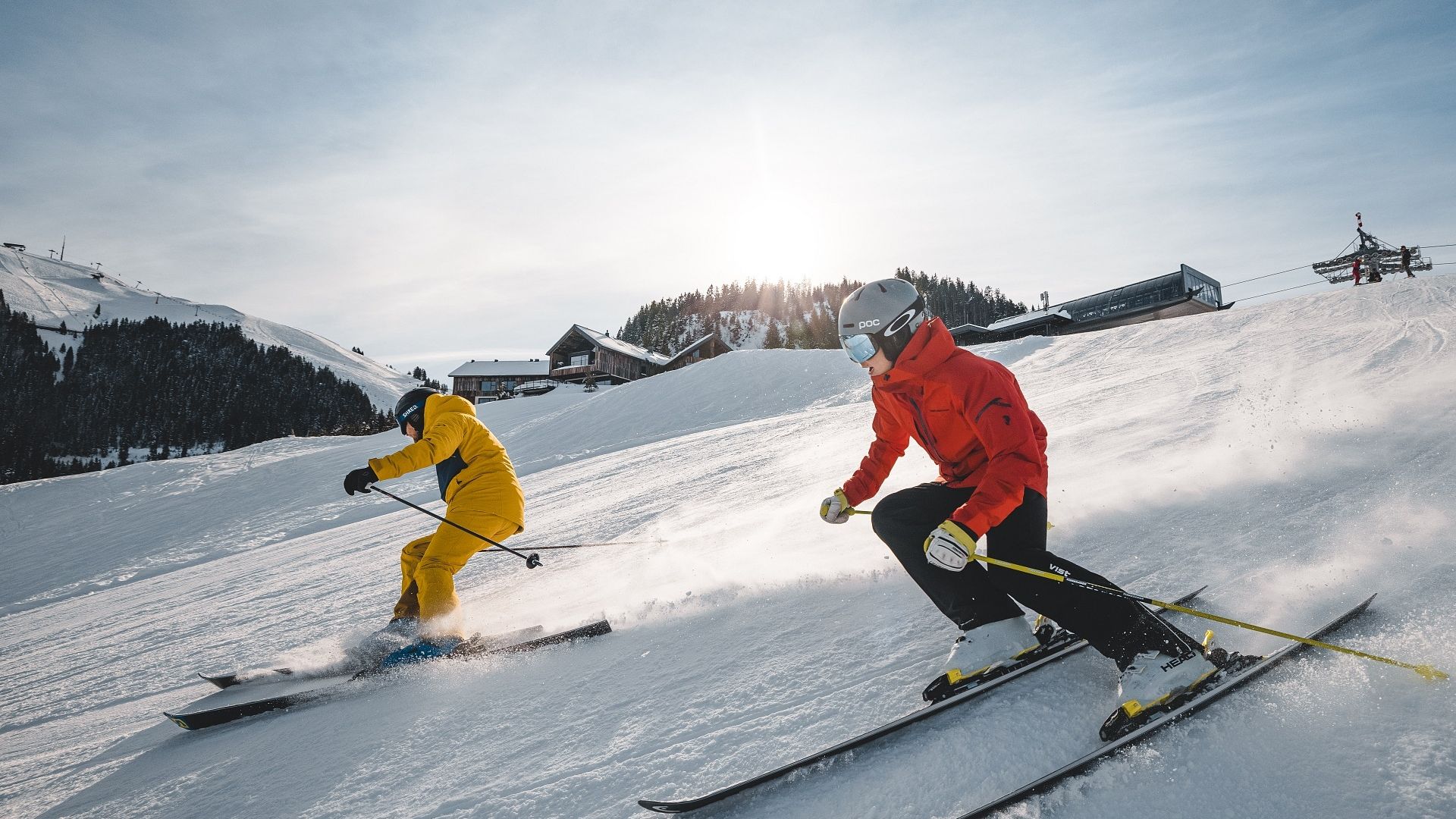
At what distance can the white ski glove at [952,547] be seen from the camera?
2.24 metres

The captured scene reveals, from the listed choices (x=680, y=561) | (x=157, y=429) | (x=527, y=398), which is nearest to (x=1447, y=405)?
(x=680, y=561)

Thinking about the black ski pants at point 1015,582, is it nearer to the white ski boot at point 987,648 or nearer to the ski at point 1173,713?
the white ski boot at point 987,648

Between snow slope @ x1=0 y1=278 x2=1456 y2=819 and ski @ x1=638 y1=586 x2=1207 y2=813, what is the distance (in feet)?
0.17

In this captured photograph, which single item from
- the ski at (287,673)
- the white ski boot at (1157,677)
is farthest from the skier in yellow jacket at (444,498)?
the white ski boot at (1157,677)

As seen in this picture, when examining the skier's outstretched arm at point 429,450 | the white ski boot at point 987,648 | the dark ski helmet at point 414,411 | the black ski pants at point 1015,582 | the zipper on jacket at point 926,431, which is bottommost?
the white ski boot at point 987,648

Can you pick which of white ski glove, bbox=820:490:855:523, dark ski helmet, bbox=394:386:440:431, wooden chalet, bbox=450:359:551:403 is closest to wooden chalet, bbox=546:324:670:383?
wooden chalet, bbox=450:359:551:403

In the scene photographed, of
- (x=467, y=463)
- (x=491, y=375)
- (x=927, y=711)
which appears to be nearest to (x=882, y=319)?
(x=927, y=711)

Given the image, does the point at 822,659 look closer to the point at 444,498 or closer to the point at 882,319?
the point at 882,319

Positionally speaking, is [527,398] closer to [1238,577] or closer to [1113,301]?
[1238,577]

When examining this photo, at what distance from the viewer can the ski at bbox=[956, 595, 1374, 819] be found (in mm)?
1849

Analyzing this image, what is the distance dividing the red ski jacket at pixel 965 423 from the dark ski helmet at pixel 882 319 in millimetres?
81

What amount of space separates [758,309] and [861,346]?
118046 mm

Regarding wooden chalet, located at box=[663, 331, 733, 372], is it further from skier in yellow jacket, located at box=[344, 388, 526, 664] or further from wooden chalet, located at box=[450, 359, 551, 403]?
skier in yellow jacket, located at box=[344, 388, 526, 664]

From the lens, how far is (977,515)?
230 centimetres
